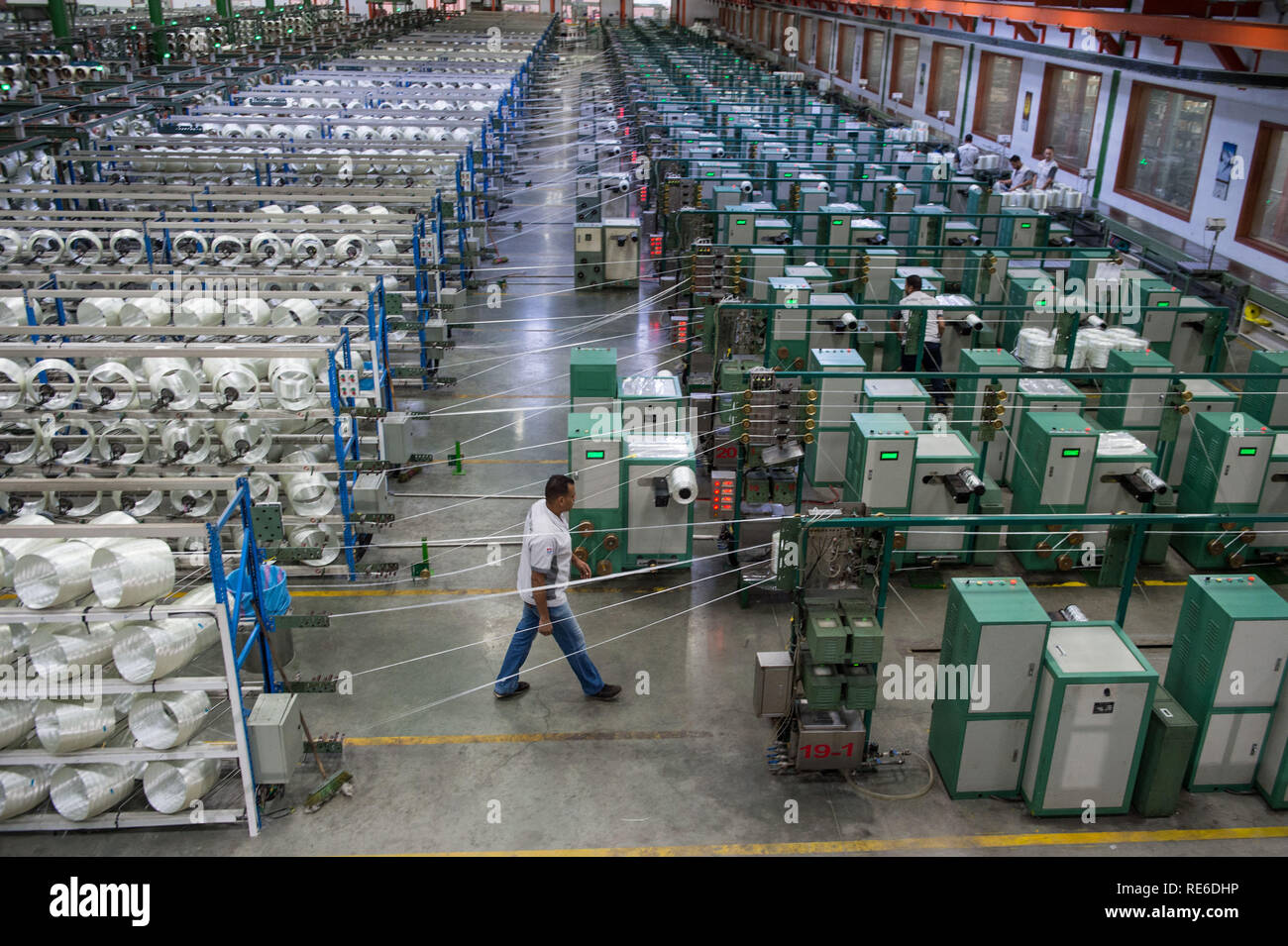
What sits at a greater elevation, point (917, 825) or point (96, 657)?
point (96, 657)

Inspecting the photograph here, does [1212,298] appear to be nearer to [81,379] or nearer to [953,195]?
[953,195]

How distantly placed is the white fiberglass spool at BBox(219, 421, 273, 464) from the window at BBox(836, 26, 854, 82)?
37.2 metres

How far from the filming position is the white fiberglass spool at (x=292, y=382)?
30.6ft

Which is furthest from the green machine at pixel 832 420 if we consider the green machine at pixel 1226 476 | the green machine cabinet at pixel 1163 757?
the green machine cabinet at pixel 1163 757

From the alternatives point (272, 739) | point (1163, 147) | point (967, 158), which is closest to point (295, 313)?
point (272, 739)

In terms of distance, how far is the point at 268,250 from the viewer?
13.1 m

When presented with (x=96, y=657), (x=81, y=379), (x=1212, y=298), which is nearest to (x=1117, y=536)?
(x=96, y=657)

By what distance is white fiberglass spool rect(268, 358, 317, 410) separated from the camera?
368 inches

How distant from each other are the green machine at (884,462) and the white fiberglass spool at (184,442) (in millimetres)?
6078

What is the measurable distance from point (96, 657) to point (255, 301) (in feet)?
18.2

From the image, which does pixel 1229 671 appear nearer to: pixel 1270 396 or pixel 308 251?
pixel 1270 396

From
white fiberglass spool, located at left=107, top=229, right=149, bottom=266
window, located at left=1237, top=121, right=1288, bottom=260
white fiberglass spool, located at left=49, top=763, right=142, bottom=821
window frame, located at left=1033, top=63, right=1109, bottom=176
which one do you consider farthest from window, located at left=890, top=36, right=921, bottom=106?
white fiberglass spool, located at left=49, top=763, right=142, bottom=821

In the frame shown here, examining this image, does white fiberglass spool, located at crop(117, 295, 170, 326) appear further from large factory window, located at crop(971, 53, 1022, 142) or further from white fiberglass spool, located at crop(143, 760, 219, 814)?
large factory window, located at crop(971, 53, 1022, 142)

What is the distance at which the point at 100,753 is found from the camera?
6195mm
